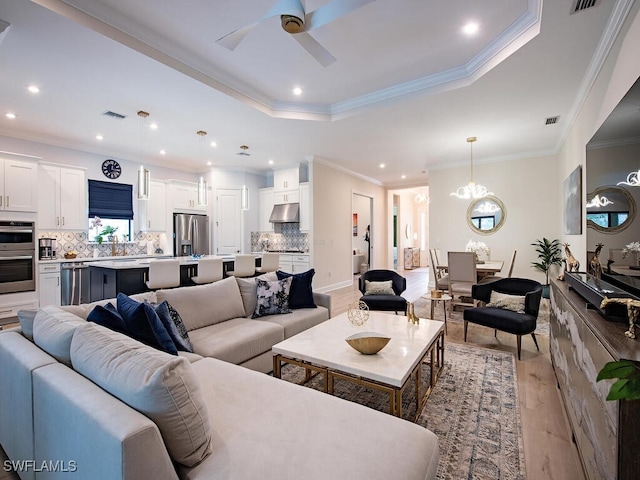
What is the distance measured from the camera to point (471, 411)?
2.19m

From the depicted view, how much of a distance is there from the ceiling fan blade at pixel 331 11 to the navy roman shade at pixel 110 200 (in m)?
5.69

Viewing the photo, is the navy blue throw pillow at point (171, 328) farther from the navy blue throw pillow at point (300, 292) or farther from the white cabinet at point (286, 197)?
the white cabinet at point (286, 197)

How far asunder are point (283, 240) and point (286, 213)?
0.87 m

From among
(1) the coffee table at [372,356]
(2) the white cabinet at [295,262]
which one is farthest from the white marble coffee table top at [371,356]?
(2) the white cabinet at [295,262]

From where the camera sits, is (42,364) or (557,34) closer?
(42,364)

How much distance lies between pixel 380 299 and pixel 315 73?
9.22ft

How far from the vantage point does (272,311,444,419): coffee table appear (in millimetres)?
1833

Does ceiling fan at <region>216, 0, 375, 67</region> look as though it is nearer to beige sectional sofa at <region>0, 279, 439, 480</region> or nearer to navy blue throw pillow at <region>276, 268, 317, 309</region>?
beige sectional sofa at <region>0, 279, 439, 480</region>

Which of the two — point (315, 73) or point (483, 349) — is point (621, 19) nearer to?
point (315, 73)

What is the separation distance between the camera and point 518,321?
120 inches

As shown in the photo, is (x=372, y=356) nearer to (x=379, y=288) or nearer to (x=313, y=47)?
(x=379, y=288)

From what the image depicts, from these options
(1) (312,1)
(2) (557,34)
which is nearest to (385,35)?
(1) (312,1)

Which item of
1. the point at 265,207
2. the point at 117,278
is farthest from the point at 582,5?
the point at 265,207

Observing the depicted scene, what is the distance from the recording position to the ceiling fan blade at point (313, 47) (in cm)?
218
